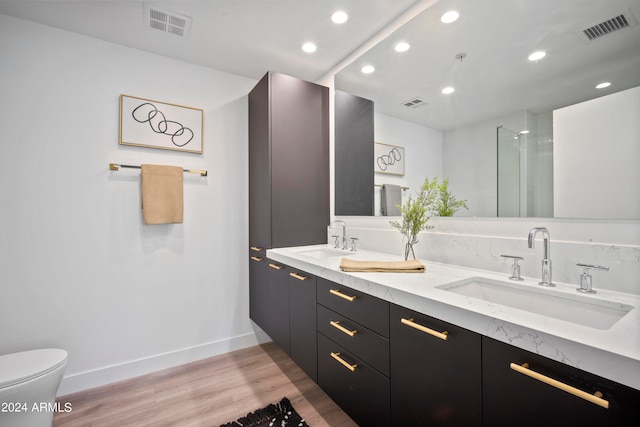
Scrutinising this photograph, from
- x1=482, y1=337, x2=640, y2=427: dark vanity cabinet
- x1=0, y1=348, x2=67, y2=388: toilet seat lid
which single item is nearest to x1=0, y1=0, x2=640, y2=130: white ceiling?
x1=482, y1=337, x2=640, y2=427: dark vanity cabinet

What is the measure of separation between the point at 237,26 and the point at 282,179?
1.05 meters

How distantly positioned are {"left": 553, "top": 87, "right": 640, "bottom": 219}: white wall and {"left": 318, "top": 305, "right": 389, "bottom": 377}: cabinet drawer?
2.99 ft

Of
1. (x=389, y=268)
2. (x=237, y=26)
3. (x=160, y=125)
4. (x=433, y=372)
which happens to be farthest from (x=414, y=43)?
(x=160, y=125)

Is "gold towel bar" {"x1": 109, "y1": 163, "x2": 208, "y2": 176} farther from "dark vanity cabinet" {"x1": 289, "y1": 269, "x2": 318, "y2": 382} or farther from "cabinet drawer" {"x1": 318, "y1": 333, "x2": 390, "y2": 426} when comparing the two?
"cabinet drawer" {"x1": 318, "y1": 333, "x2": 390, "y2": 426}

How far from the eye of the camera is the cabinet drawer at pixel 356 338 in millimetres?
1184

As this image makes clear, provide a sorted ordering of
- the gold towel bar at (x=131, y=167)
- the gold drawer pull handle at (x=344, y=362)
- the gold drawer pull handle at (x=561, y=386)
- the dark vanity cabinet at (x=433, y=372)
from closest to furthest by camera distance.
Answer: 1. the gold drawer pull handle at (x=561, y=386)
2. the dark vanity cabinet at (x=433, y=372)
3. the gold drawer pull handle at (x=344, y=362)
4. the gold towel bar at (x=131, y=167)

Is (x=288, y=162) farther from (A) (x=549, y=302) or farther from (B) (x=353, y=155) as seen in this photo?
(A) (x=549, y=302)

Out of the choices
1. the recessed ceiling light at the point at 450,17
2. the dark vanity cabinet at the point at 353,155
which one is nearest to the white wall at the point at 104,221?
the dark vanity cabinet at the point at 353,155

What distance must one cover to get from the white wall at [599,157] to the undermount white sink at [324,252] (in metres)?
1.30

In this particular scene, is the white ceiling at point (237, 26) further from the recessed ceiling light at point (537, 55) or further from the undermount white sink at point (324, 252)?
the undermount white sink at point (324, 252)

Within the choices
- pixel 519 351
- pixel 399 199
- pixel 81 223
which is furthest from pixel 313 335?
pixel 81 223

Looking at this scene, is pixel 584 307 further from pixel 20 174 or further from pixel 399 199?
pixel 20 174

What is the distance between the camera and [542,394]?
706mm

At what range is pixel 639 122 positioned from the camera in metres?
0.98
